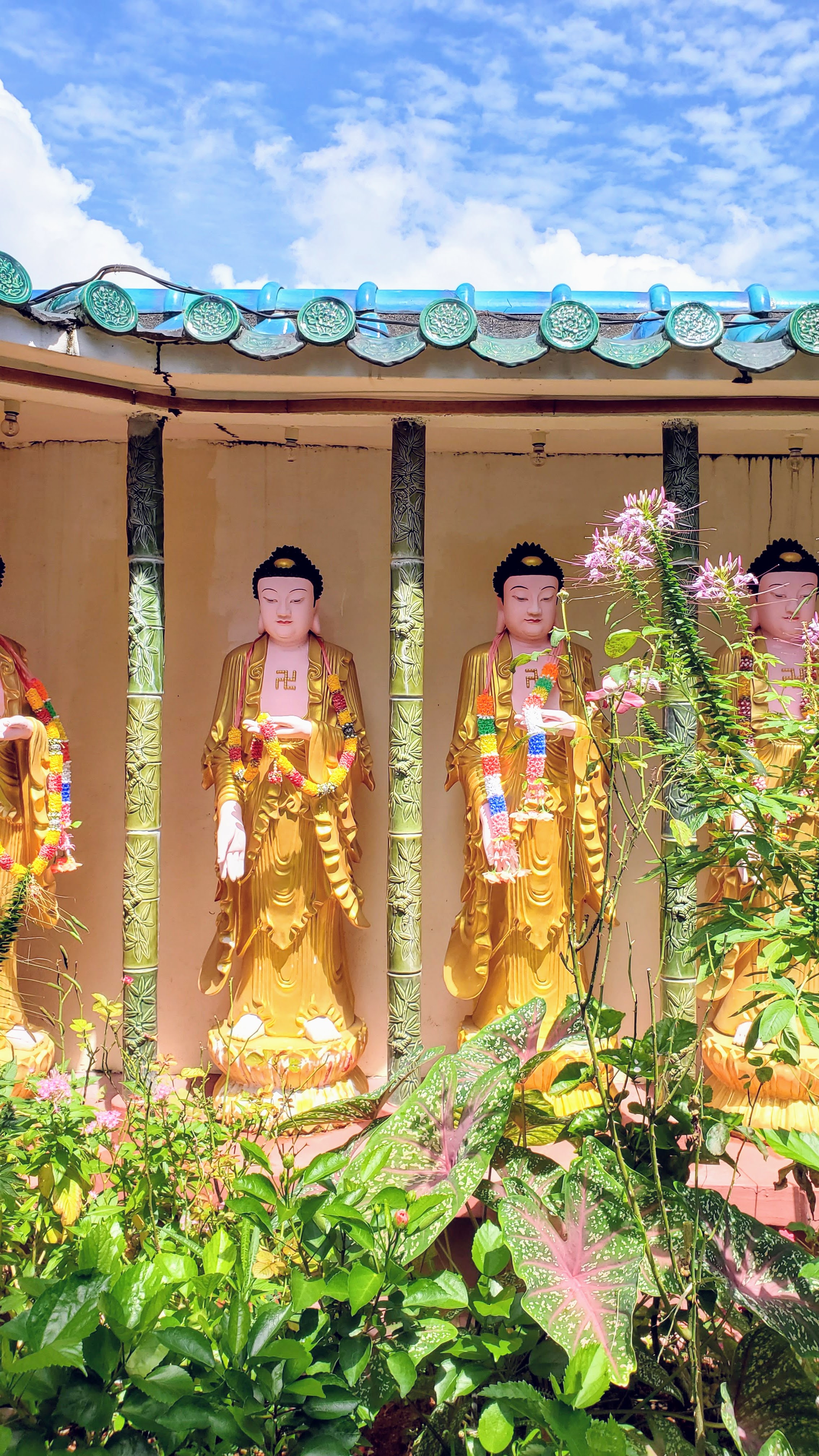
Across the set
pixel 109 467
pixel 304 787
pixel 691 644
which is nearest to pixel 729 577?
pixel 691 644

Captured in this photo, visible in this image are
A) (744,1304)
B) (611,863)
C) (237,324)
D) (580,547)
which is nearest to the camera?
(744,1304)

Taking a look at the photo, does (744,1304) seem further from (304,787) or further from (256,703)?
(256,703)

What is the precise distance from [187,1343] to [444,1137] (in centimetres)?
67

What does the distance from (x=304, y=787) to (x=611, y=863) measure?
1571mm

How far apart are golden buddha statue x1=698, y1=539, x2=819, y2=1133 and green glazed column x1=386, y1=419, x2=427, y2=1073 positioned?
1180 millimetres

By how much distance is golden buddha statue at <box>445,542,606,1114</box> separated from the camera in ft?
13.6

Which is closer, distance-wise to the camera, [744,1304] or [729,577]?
[744,1304]

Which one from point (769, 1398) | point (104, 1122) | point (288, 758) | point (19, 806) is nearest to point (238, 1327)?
point (104, 1122)

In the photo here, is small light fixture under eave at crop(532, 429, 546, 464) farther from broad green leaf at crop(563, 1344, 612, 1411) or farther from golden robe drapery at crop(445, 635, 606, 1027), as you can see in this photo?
broad green leaf at crop(563, 1344, 612, 1411)

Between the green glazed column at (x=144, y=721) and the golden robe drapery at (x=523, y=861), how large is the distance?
133cm

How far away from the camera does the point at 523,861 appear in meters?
4.18

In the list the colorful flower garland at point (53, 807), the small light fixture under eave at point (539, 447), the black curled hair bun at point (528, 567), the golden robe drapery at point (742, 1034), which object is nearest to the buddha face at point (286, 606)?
the black curled hair bun at point (528, 567)

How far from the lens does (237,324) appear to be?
11.1ft

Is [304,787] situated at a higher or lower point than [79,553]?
lower
